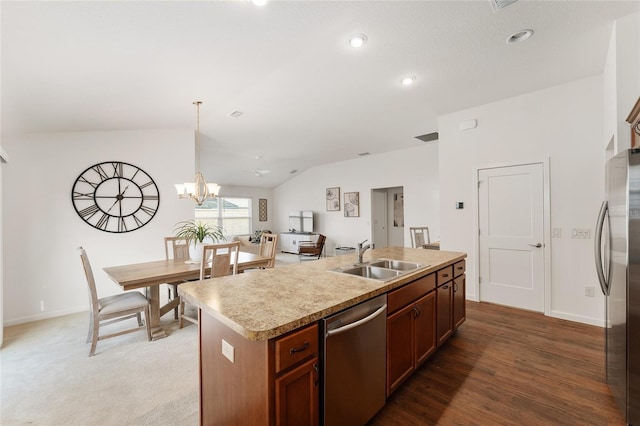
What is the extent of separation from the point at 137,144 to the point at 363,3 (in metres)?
3.75

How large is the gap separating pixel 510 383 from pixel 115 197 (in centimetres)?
504

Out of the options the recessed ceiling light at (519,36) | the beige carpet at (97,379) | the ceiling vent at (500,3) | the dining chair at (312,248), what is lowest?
the beige carpet at (97,379)

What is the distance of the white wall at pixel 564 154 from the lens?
313 cm

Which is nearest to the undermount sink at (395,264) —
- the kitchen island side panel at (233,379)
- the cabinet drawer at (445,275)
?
the cabinet drawer at (445,275)

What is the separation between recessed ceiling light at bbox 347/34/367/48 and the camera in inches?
91.4

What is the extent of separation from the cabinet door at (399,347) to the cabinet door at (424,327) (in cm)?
8

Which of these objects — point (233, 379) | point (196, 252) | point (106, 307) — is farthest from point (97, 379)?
point (233, 379)

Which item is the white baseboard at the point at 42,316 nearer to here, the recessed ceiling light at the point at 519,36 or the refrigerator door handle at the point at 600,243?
the refrigerator door handle at the point at 600,243

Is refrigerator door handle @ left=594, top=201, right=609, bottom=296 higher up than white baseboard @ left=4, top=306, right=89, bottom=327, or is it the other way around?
refrigerator door handle @ left=594, top=201, right=609, bottom=296

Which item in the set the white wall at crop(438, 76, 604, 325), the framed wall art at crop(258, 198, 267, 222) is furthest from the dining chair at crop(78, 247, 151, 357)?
the framed wall art at crop(258, 198, 267, 222)

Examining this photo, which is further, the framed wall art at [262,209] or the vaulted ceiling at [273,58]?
the framed wall art at [262,209]

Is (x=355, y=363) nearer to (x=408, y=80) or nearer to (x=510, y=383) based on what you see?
(x=510, y=383)

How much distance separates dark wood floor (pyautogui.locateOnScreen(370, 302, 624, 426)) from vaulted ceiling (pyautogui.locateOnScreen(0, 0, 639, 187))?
9.29 feet

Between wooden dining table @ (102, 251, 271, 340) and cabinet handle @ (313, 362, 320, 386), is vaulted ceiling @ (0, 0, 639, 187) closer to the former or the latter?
wooden dining table @ (102, 251, 271, 340)
